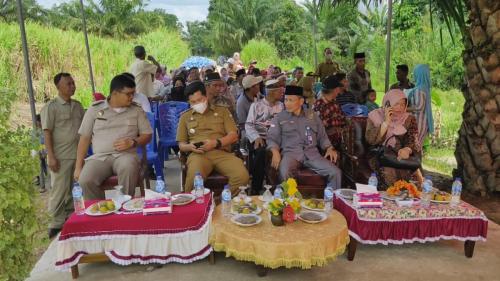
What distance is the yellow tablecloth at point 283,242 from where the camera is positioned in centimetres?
297

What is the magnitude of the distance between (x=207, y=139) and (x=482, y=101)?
10.9 feet

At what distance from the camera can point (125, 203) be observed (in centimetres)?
354

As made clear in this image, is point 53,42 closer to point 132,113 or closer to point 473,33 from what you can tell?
point 132,113

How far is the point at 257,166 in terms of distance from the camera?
5035mm

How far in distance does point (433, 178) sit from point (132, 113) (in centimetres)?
447

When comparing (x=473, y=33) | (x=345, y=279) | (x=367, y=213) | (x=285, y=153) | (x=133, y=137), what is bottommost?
(x=345, y=279)

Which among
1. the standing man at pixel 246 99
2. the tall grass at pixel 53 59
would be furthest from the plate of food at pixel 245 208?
the tall grass at pixel 53 59

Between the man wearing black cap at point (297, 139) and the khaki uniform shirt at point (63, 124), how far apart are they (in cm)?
212

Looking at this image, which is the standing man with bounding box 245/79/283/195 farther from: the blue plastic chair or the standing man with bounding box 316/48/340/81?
the standing man with bounding box 316/48/340/81

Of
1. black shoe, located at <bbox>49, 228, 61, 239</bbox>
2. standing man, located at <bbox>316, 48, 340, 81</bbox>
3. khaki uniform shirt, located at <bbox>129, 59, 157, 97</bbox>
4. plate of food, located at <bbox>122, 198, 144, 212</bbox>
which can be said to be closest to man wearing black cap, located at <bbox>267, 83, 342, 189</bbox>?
plate of food, located at <bbox>122, 198, 144, 212</bbox>

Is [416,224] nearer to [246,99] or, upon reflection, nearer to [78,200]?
[78,200]

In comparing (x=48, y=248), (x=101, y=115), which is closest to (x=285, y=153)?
(x=101, y=115)

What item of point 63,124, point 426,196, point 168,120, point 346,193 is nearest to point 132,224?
point 63,124

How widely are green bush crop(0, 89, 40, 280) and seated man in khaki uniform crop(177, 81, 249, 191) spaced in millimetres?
2033
